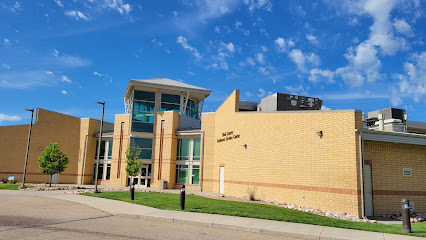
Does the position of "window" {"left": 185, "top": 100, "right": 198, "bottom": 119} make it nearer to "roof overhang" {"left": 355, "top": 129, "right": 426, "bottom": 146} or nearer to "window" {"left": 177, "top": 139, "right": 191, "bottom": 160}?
"window" {"left": 177, "top": 139, "right": 191, "bottom": 160}

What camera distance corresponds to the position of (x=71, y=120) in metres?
36.6

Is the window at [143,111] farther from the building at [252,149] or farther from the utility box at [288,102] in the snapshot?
the utility box at [288,102]

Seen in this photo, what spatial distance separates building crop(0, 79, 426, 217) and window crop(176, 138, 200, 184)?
0.35ft

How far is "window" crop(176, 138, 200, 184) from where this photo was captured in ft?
102

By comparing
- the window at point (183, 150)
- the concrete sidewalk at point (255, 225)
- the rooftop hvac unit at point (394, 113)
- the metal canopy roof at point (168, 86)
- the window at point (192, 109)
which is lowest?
the concrete sidewalk at point (255, 225)

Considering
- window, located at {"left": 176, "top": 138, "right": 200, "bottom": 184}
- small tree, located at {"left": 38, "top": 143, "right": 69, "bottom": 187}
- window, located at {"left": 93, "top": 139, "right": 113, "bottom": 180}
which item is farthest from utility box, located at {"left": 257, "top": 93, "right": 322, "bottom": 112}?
small tree, located at {"left": 38, "top": 143, "right": 69, "bottom": 187}

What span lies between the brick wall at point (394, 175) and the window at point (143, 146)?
77.3 feet

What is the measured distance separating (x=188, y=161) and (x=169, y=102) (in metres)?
9.05

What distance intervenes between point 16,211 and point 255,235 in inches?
387

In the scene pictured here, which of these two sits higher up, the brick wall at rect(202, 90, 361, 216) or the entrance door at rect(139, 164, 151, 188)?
the brick wall at rect(202, 90, 361, 216)

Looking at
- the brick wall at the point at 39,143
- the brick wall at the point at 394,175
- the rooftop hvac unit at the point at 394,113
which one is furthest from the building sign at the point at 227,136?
the brick wall at the point at 39,143

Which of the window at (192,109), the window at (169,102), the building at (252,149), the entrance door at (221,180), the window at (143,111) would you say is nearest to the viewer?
the building at (252,149)

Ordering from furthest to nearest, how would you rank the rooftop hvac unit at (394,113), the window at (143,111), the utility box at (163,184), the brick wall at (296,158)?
the window at (143,111), the utility box at (163,184), the rooftop hvac unit at (394,113), the brick wall at (296,158)

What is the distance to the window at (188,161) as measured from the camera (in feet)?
102
